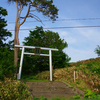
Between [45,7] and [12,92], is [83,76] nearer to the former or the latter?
[12,92]

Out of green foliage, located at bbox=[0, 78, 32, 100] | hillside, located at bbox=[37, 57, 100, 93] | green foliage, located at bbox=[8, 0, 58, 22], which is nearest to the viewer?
green foliage, located at bbox=[0, 78, 32, 100]

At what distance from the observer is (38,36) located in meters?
22.1

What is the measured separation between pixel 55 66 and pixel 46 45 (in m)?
3.75

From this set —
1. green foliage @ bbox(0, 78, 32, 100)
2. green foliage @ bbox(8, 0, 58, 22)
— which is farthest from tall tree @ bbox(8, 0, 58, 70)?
green foliage @ bbox(0, 78, 32, 100)

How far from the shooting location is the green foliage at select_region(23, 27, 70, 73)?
19544 mm

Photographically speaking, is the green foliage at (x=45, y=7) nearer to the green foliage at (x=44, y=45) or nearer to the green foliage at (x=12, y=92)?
the green foliage at (x=44, y=45)

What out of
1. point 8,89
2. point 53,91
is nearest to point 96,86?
point 53,91

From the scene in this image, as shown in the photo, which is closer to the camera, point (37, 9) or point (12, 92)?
point (12, 92)

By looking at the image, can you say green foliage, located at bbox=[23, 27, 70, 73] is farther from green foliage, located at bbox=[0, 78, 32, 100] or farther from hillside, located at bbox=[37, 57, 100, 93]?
green foliage, located at bbox=[0, 78, 32, 100]

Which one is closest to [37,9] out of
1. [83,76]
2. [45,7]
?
[45,7]

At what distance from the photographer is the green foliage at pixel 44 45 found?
64.1 feet

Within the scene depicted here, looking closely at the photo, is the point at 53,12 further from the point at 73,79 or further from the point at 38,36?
the point at 73,79

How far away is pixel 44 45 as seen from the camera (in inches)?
826

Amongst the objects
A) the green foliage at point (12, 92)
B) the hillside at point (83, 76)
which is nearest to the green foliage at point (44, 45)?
the hillside at point (83, 76)
